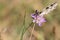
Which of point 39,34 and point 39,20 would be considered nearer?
point 39,20

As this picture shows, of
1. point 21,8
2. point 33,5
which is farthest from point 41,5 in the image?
A: point 21,8

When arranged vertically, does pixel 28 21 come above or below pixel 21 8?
below

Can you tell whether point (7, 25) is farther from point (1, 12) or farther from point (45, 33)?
point (45, 33)

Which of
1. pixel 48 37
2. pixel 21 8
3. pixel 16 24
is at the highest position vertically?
pixel 21 8

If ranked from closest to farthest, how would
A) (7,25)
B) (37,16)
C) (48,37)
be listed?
(37,16), (48,37), (7,25)

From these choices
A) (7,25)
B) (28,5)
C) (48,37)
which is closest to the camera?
(48,37)

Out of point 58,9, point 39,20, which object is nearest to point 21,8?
point 58,9
